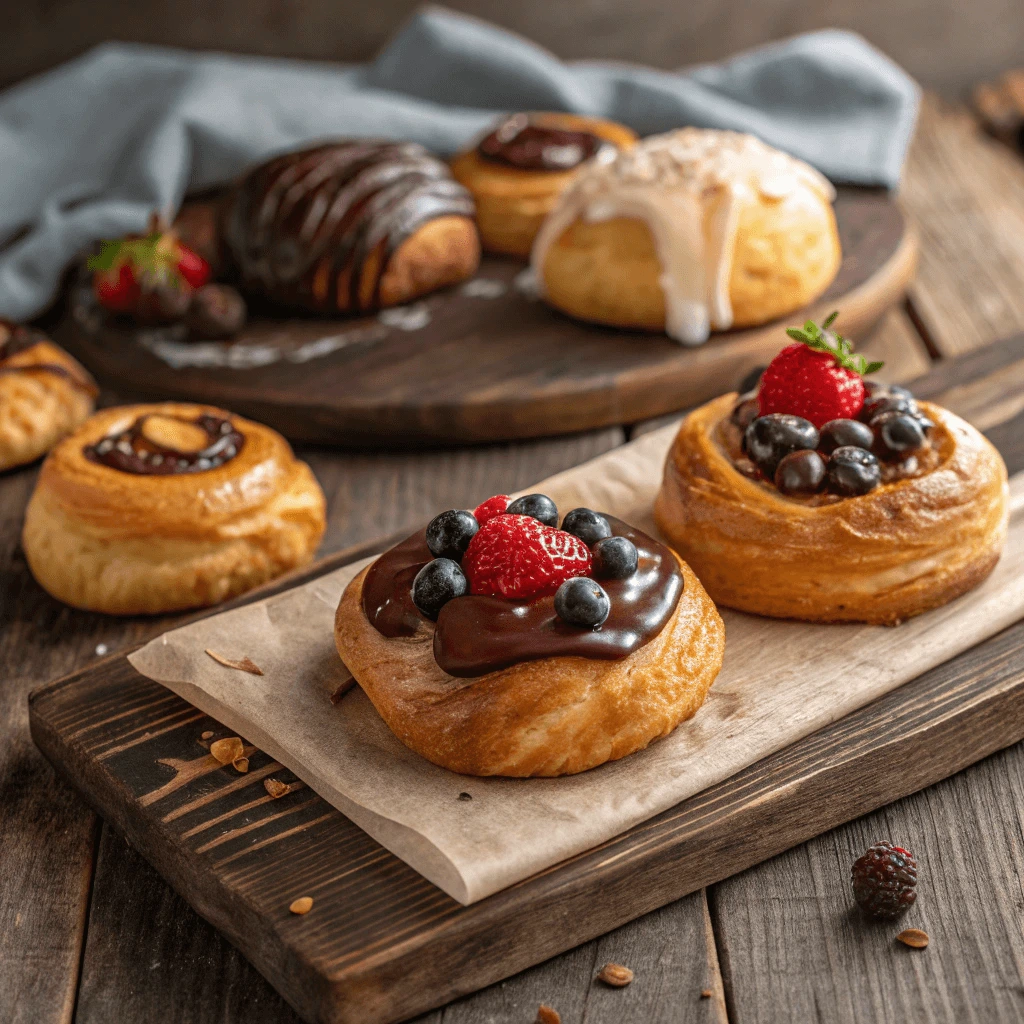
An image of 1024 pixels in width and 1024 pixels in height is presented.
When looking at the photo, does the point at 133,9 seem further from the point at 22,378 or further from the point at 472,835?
the point at 472,835

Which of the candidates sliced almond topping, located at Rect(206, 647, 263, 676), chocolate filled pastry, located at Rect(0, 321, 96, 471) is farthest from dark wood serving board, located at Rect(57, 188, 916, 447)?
sliced almond topping, located at Rect(206, 647, 263, 676)

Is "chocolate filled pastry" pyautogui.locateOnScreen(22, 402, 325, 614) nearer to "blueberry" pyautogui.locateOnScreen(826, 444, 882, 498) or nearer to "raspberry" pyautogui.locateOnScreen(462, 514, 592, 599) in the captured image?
"raspberry" pyautogui.locateOnScreen(462, 514, 592, 599)

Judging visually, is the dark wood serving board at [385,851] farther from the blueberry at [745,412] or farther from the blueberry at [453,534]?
the blueberry at [745,412]

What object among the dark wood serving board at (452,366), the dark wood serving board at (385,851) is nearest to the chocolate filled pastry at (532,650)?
the dark wood serving board at (385,851)

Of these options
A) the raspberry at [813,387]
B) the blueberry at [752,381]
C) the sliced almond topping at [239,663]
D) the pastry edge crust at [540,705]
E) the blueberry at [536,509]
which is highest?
the raspberry at [813,387]

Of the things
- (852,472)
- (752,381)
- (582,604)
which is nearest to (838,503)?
(852,472)

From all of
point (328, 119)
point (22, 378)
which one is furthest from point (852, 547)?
point (328, 119)
